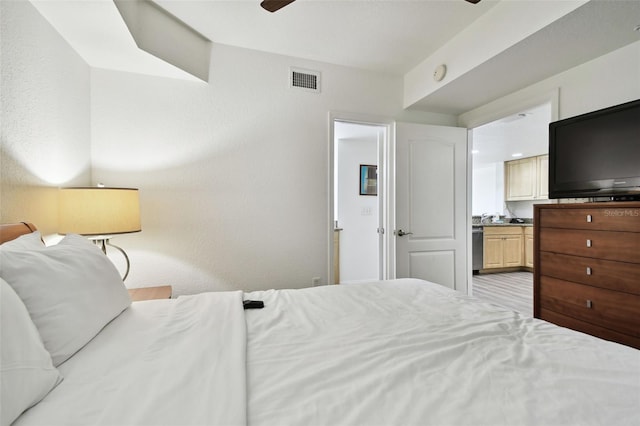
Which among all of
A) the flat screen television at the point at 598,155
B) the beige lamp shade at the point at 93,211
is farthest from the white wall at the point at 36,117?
the flat screen television at the point at 598,155

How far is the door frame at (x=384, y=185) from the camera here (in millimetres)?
2830

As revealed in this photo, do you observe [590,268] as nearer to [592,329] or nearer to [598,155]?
[592,329]

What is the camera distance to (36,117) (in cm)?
154

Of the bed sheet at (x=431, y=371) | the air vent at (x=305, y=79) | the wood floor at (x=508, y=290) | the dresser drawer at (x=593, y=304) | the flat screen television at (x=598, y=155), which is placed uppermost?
the air vent at (x=305, y=79)

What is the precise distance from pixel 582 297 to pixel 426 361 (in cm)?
174

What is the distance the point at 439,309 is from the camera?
4.41 feet

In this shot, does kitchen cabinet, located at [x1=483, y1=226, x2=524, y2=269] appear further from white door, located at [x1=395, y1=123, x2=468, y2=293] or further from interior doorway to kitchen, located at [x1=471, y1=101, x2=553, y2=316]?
white door, located at [x1=395, y1=123, x2=468, y2=293]

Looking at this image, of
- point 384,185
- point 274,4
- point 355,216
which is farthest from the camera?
point 355,216

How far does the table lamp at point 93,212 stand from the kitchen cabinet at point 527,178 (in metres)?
6.52

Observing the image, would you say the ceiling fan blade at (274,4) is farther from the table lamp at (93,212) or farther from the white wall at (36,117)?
the table lamp at (93,212)

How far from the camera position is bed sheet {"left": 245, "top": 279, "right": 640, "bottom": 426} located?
2.11 ft

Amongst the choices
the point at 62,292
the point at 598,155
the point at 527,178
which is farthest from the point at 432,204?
the point at 527,178

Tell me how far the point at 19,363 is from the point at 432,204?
3.15 m

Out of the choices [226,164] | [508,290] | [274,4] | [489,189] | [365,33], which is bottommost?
[508,290]
